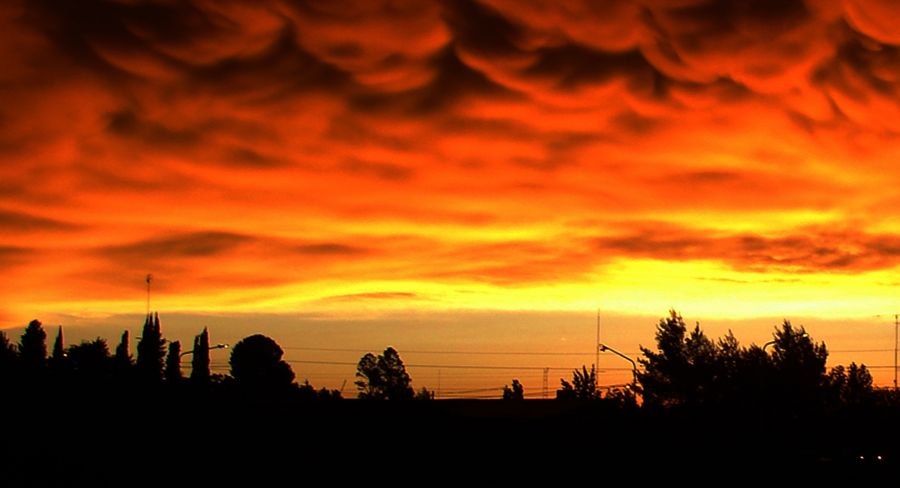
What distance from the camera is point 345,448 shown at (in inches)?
1804

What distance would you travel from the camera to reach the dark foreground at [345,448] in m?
41.4

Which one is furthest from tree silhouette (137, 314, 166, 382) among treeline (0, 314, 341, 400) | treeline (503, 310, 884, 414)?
treeline (503, 310, 884, 414)

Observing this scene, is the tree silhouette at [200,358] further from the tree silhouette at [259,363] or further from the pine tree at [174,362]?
the tree silhouette at [259,363]

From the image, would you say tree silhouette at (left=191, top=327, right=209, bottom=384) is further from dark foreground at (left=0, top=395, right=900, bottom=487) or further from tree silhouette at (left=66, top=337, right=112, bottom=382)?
dark foreground at (left=0, top=395, right=900, bottom=487)

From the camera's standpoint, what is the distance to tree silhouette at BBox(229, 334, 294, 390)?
13050cm

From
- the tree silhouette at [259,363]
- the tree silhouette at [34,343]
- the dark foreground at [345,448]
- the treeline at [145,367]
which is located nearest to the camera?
the dark foreground at [345,448]

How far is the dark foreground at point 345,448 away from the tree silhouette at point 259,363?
254 feet

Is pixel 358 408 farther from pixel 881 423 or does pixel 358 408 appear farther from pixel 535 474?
pixel 881 423

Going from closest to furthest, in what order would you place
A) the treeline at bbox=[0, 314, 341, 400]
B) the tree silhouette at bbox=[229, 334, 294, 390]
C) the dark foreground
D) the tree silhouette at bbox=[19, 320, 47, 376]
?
the dark foreground < the treeline at bbox=[0, 314, 341, 400] < the tree silhouette at bbox=[19, 320, 47, 376] < the tree silhouette at bbox=[229, 334, 294, 390]

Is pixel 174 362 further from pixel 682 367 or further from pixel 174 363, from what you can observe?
pixel 682 367

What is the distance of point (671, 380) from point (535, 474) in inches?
1667

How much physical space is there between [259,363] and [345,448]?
88.5 meters

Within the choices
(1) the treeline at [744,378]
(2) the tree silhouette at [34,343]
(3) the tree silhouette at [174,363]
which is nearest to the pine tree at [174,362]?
(3) the tree silhouette at [174,363]

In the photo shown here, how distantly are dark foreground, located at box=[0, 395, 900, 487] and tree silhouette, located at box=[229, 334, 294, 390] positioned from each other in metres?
77.3
